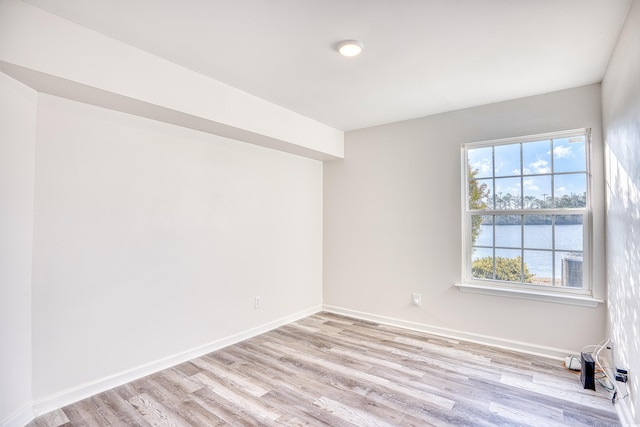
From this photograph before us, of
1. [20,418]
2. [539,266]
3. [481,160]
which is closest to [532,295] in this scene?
[539,266]

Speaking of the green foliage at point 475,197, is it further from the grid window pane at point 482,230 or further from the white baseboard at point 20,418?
the white baseboard at point 20,418

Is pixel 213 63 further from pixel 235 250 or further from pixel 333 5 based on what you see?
pixel 235 250

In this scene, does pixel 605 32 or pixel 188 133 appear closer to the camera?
pixel 605 32

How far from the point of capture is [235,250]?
3.49 meters

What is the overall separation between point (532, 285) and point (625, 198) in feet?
4.46

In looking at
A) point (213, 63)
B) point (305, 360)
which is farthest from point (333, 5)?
point (305, 360)

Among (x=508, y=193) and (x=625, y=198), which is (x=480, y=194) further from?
(x=625, y=198)

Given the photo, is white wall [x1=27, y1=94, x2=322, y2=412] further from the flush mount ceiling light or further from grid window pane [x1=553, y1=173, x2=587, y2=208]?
grid window pane [x1=553, y1=173, x2=587, y2=208]

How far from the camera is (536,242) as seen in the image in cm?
316

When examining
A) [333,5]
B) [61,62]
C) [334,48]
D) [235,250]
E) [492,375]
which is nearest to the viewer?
[333,5]

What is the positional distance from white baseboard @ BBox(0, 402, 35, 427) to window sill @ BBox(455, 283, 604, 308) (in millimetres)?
3640

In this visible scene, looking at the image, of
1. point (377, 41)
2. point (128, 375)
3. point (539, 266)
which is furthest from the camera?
point (539, 266)

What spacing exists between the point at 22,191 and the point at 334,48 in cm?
223

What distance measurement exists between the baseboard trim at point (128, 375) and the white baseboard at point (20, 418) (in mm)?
49
